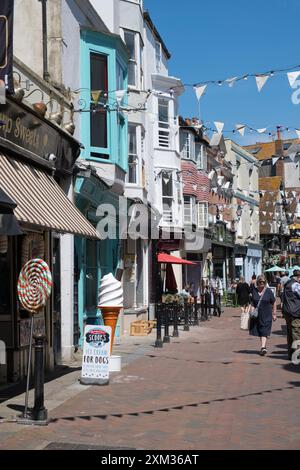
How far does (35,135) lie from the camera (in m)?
11.1

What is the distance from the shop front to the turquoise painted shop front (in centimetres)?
Result: 253

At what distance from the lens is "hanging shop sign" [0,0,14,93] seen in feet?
30.7

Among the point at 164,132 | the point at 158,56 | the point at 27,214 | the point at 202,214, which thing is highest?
the point at 158,56

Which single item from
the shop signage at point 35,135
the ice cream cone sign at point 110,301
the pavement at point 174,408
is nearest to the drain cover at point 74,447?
the pavement at point 174,408

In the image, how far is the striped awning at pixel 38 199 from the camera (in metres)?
8.74

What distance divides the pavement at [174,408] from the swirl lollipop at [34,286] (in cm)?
141

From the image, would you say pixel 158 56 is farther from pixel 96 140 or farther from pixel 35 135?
pixel 35 135

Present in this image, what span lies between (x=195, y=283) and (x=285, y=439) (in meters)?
31.8

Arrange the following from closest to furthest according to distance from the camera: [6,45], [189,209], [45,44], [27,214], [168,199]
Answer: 1. [27,214]
2. [6,45]
3. [45,44]
4. [168,199]
5. [189,209]

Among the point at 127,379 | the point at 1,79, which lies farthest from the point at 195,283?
the point at 1,79

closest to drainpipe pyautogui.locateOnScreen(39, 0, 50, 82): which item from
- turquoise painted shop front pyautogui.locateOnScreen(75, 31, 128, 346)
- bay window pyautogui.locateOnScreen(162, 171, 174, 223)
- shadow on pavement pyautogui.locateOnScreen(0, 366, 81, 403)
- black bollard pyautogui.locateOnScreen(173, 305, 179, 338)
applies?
turquoise painted shop front pyautogui.locateOnScreen(75, 31, 128, 346)

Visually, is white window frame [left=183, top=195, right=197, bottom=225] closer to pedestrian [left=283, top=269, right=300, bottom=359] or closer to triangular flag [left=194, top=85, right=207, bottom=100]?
triangular flag [left=194, top=85, right=207, bottom=100]

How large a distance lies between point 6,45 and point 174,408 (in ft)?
19.3

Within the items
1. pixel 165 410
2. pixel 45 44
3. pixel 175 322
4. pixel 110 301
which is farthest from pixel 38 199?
pixel 175 322
